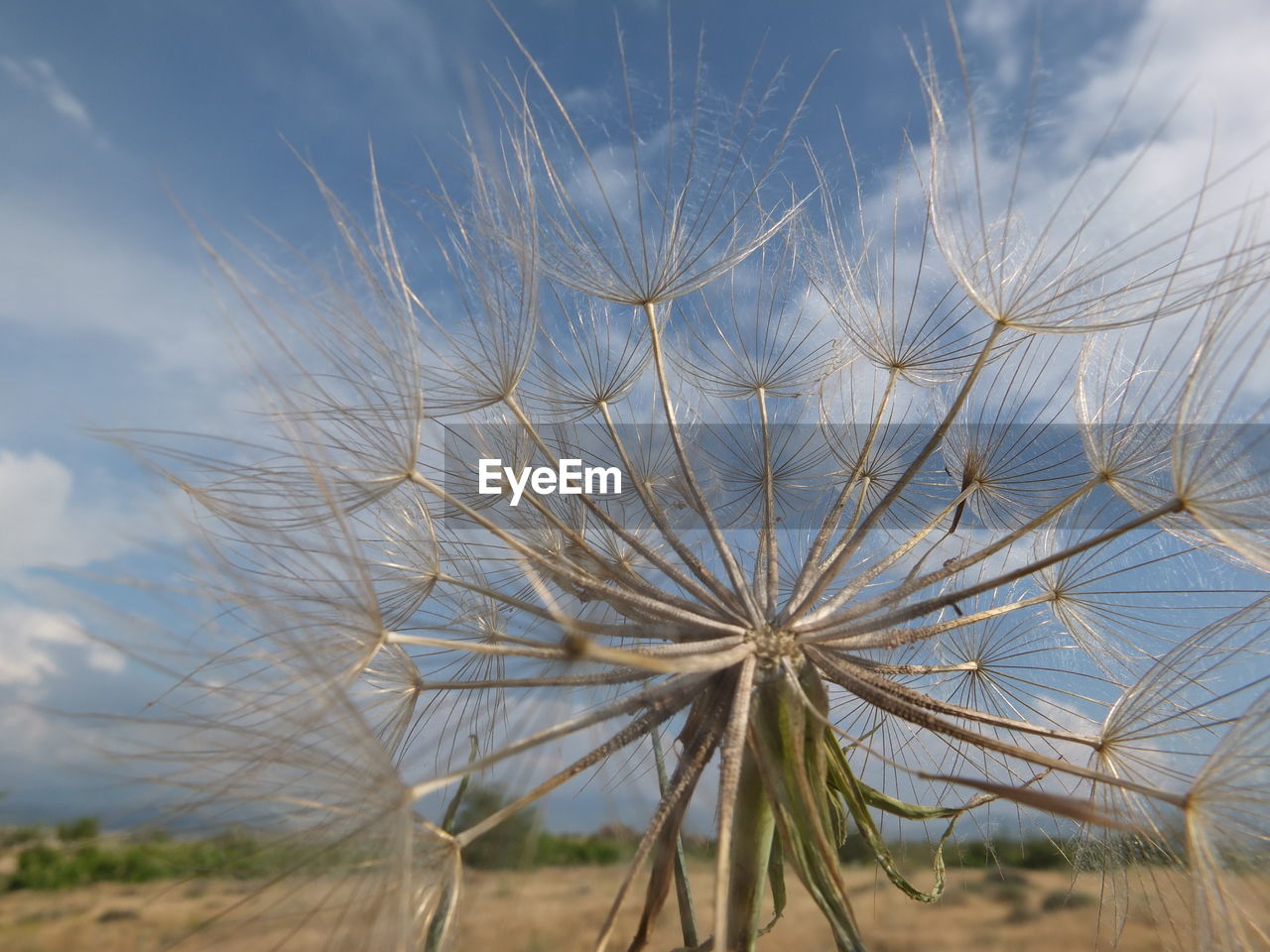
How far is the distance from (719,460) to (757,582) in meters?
1.92

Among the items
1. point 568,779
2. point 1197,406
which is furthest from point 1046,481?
point 568,779

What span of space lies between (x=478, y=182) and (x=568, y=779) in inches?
118

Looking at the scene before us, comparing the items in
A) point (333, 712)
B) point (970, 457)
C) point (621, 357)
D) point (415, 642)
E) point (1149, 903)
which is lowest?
point (1149, 903)

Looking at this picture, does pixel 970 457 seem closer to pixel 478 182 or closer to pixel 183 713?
pixel 478 182

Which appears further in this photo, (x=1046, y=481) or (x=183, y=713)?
(x=1046, y=481)

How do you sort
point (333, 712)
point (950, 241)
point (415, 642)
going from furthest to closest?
point (950, 241) < point (415, 642) < point (333, 712)

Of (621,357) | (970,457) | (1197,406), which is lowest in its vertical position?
(1197,406)

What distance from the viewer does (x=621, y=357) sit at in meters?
4.96

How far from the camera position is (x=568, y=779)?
9.26 feet

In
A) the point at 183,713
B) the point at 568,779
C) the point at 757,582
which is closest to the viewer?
the point at 568,779

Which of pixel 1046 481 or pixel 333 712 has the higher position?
pixel 1046 481

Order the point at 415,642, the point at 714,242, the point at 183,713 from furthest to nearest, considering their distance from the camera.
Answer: the point at 714,242
the point at 415,642
the point at 183,713

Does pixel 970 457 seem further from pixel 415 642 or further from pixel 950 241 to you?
pixel 415 642

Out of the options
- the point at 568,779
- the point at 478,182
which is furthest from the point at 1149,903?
the point at 478,182
